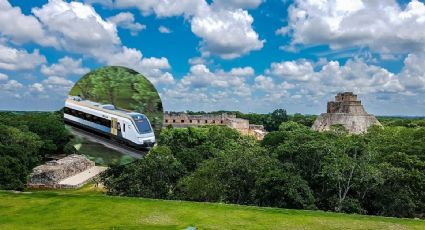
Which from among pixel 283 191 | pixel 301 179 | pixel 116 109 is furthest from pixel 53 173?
pixel 116 109

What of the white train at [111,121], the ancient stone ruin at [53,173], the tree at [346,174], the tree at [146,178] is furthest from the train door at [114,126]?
the ancient stone ruin at [53,173]

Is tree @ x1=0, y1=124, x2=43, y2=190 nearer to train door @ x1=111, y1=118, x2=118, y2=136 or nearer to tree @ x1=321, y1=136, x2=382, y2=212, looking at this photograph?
tree @ x1=321, y1=136, x2=382, y2=212

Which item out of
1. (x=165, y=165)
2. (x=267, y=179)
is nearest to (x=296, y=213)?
(x=267, y=179)

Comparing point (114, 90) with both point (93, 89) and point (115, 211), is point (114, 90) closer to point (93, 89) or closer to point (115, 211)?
point (93, 89)

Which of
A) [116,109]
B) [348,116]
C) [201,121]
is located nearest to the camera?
[116,109]

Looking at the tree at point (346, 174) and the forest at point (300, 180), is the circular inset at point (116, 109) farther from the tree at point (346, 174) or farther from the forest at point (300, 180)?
the tree at point (346, 174)

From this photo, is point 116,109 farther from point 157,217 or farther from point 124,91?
point 157,217

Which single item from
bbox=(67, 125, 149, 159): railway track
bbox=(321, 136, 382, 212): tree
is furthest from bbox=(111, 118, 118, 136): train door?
bbox=(321, 136, 382, 212): tree
